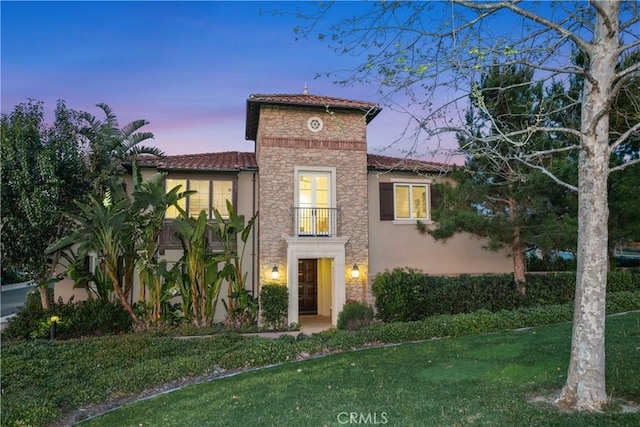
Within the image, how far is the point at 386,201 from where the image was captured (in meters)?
16.0

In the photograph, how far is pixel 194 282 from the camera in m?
12.6

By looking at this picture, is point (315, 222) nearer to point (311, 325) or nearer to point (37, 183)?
point (311, 325)

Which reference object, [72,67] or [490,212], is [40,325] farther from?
[490,212]

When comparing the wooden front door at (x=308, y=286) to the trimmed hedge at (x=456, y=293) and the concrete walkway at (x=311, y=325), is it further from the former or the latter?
the trimmed hedge at (x=456, y=293)

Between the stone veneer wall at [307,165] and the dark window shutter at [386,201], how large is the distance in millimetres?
1155

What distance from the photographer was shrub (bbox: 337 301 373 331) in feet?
Result: 41.0

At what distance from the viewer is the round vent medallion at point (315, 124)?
48.8 feet

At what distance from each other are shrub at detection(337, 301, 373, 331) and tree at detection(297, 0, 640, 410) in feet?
25.1

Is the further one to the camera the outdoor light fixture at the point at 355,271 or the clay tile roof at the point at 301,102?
the outdoor light fixture at the point at 355,271

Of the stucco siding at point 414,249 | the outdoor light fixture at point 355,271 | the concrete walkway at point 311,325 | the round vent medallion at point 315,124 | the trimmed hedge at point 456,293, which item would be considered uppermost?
the round vent medallion at point 315,124

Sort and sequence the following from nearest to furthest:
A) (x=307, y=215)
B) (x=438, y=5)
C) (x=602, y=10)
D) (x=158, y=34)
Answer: (x=602, y=10)
(x=438, y=5)
(x=158, y=34)
(x=307, y=215)

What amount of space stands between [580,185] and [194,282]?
34.5 feet

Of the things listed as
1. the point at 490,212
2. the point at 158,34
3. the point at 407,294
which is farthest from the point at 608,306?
the point at 158,34

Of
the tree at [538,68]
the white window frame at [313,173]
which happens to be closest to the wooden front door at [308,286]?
the white window frame at [313,173]
